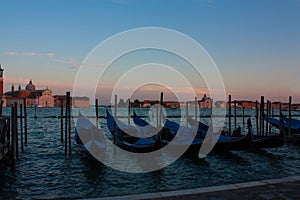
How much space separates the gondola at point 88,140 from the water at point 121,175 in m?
0.45

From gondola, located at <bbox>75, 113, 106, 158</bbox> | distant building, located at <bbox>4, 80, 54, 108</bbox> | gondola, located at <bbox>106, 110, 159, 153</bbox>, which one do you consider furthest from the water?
distant building, located at <bbox>4, 80, 54, 108</bbox>

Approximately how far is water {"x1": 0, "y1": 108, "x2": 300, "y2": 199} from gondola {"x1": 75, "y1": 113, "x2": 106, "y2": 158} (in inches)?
17.8

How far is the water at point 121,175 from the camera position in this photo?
8867 mm

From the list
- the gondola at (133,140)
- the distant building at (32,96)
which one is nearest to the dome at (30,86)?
the distant building at (32,96)

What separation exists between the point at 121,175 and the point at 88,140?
3.73 meters

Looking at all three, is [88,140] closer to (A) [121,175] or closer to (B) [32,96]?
(A) [121,175]

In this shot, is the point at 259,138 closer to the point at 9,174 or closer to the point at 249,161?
the point at 249,161

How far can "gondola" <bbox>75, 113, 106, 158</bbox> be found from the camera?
522 inches

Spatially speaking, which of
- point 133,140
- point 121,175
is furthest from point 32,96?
point 121,175

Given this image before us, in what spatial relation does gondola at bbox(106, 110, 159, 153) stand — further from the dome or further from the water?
the dome

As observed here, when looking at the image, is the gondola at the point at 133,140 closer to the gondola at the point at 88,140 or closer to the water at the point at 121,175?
the gondola at the point at 88,140

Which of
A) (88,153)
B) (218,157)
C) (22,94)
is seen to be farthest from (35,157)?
(22,94)

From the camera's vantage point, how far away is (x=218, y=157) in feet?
45.8

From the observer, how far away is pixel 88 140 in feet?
45.5
